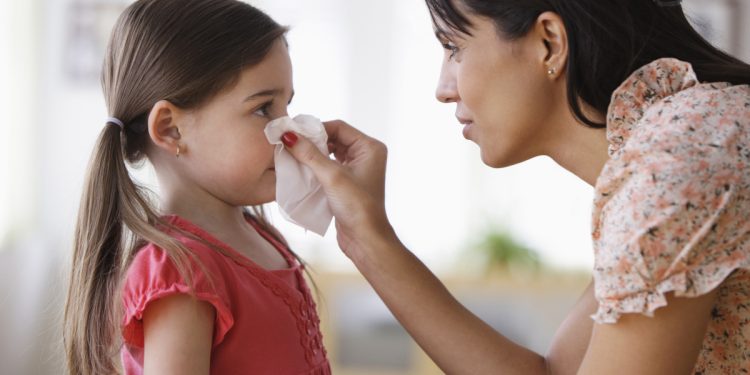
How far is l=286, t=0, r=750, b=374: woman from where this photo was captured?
107 cm

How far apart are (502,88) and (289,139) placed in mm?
346

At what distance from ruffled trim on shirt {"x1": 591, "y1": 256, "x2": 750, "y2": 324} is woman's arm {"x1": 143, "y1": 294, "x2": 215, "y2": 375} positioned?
1.80ft

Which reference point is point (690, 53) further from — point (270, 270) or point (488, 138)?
point (270, 270)

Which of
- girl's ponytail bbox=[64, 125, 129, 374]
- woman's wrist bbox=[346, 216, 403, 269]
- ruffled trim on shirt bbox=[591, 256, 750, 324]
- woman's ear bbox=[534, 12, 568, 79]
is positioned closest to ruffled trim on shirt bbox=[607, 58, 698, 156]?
woman's ear bbox=[534, 12, 568, 79]

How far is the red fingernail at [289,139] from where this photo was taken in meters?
1.42

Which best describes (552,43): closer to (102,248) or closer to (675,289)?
(675,289)

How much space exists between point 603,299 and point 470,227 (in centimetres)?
318

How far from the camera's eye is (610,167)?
3.82 feet

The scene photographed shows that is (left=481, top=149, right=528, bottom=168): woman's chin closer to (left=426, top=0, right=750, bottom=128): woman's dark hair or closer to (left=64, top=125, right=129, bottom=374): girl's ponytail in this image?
(left=426, top=0, right=750, bottom=128): woman's dark hair

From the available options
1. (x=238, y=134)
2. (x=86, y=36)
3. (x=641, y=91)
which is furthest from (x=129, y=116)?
(x=86, y=36)

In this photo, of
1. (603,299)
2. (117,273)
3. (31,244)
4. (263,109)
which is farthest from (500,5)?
(31,244)

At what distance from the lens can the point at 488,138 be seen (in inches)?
57.3

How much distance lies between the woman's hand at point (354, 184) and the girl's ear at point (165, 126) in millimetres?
170

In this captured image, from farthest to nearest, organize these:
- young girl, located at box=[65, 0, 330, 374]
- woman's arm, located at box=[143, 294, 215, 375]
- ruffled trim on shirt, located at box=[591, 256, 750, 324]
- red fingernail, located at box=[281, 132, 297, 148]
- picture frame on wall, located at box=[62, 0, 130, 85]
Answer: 1. picture frame on wall, located at box=[62, 0, 130, 85]
2. red fingernail, located at box=[281, 132, 297, 148]
3. young girl, located at box=[65, 0, 330, 374]
4. woman's arm, located at box=[143, 294, 215, 375]
5. ruffled trim on shirt, located at box=[591, 256, 750, 324]
